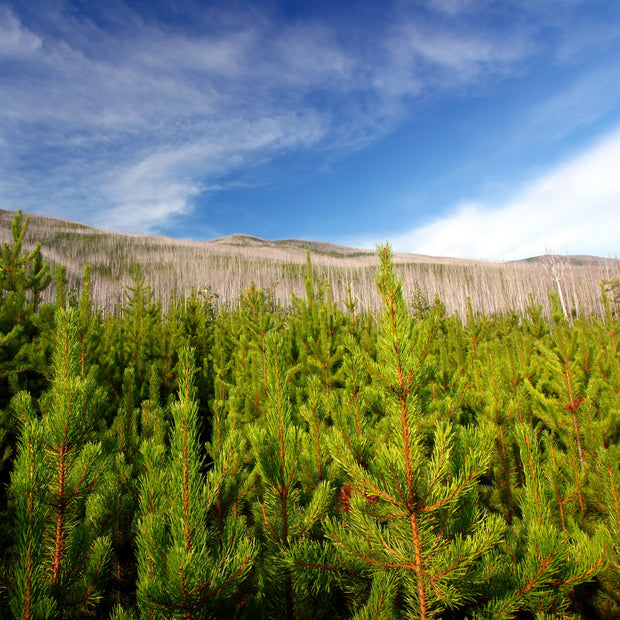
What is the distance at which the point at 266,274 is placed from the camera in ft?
134

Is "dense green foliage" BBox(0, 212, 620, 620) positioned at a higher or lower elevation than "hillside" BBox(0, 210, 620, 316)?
lower

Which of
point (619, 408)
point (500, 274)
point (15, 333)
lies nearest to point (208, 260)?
point (500, 274)

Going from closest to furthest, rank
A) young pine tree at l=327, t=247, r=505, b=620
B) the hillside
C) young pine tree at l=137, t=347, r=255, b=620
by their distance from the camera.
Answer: young pine tree at l=137, t=347, r=255, b=620 < young pine tree at l=327, t=247, r=505, b=620 < the hillside

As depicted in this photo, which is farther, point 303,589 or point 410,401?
point 303,589

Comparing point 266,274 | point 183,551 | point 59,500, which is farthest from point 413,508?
point 266,274

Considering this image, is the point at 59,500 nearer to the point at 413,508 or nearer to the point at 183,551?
the point at 183,551

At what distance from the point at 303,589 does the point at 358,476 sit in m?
0.80

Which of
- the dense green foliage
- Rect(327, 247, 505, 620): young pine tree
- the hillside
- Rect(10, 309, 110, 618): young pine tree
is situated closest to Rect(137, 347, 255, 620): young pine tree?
the dense green foliage

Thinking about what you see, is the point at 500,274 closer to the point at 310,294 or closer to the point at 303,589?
the point at 310,294

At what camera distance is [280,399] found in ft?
5.44

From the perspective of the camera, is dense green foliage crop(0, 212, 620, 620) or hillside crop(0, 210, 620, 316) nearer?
dense green foliage crop(0, 212, 620, 620)

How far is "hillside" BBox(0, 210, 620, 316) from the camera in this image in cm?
3531

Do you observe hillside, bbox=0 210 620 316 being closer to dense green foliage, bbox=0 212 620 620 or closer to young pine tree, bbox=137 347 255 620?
dense green foliage, bbox=0 212 620 620

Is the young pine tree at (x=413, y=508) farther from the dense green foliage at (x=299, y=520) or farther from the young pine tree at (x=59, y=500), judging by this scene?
the young pine tree at (x=59, y=500)
